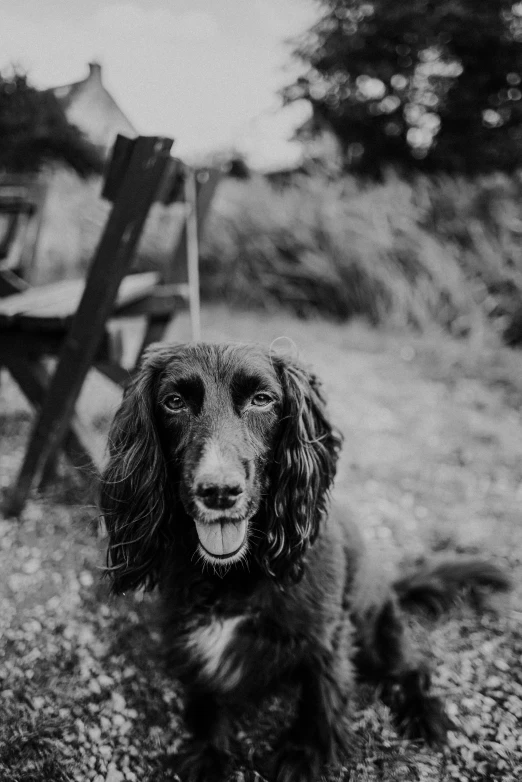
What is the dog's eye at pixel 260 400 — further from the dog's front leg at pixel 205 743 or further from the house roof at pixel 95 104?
the house roof at pixel 95 104

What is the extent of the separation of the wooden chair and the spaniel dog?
16.6 inches

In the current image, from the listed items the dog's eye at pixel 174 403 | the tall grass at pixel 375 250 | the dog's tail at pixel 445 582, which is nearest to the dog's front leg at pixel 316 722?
the dog's tail at pixel 445 582

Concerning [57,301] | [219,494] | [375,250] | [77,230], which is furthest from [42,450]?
[77,230]

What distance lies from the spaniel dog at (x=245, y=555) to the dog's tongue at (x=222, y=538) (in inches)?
2.0

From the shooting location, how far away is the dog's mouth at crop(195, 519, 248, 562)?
5.37 ft

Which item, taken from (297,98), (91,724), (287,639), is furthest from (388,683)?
(297,98)

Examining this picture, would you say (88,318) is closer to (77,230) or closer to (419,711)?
(419,711)

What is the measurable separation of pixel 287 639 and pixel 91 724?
0.84 meters

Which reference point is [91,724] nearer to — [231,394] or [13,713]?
[13,713]

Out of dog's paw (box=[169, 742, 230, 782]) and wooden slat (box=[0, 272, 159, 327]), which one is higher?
wooden slat (box=[0, 272, 159, 327])

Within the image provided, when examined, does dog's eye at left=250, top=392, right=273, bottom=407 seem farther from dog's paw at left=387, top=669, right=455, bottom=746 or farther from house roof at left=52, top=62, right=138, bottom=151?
house roof at left=52, top=62, right=138, bottom=151

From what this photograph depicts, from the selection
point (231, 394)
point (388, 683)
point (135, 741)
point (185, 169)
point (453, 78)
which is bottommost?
point (135, 741)

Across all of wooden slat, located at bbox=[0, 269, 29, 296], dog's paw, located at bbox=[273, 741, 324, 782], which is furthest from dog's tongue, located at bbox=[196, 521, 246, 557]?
wooden slat, located at bbox=[0, 269, 29, 296]

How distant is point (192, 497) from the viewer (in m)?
1.57
